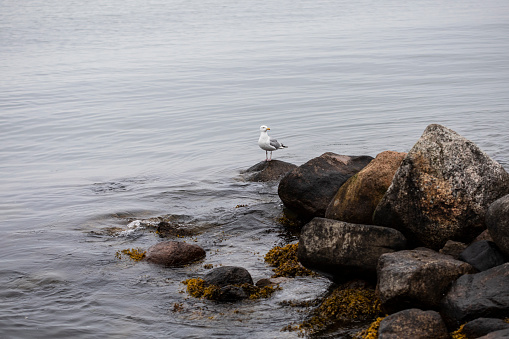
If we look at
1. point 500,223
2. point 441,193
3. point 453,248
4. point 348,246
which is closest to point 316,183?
point 348,246

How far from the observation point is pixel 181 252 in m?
10.1

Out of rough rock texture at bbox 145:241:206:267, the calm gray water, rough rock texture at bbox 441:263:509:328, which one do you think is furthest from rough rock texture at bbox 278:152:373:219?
rough rock texture at bbox 441:263:509:328

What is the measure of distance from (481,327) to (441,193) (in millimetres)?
2421

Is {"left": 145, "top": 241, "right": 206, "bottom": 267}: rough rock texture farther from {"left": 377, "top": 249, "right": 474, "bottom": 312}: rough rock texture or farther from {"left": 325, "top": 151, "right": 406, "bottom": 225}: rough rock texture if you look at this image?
{"left": 377, "top": 249, "right": 474, "bottom": 312}: rough rock texture

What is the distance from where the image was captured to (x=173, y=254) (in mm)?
9992

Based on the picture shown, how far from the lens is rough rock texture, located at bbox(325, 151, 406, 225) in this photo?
9258mm

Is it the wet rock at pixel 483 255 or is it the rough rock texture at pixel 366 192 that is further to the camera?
the rough rock texture at pixel 366 192

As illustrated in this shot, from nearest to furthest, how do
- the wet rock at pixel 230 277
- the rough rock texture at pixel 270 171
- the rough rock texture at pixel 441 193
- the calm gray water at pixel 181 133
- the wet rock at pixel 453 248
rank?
the wet rock at pixel 453 248, the rough rock texture at pixel 441 193, the wet rock at pixel 230 277, the calm gray water at pixel 181 133, the rough rock texture at pixel 270 171

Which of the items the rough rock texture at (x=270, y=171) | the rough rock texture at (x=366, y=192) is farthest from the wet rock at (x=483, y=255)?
the rough rock texture at (x=270, y=171)

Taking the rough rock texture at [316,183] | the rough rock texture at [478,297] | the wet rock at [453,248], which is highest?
the rough rock texture at [316,183]

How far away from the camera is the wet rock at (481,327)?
626 cm

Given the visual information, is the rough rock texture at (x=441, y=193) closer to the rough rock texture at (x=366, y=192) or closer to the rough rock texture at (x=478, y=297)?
the rough rock texture at (x=366, y=192)

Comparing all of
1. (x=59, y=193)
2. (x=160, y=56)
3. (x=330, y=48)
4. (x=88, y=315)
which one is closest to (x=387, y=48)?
(x=330, y=48)

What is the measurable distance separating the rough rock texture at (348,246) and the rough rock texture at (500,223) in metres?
1.26
